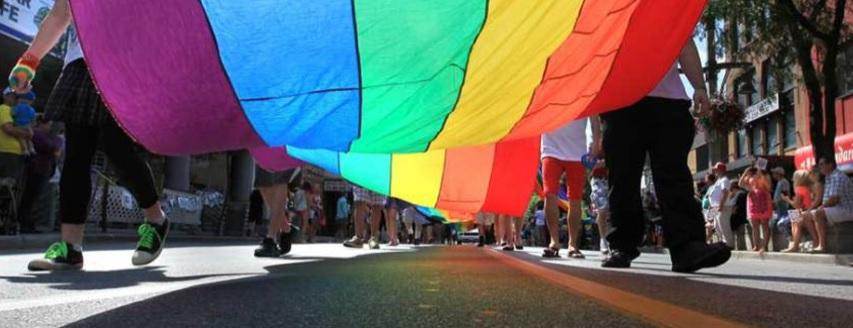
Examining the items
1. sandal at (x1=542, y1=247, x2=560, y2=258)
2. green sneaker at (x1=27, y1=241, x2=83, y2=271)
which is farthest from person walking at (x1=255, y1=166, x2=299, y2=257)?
sandal at (x1=542, y1=247, x2=560, y2=258)

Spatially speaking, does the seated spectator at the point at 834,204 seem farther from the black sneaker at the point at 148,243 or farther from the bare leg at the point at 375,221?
the black sneaker at the point at 148,243

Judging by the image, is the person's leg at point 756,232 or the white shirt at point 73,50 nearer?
the white shirt at point 73,50

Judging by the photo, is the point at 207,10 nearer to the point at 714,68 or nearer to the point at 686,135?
the point at 686,135

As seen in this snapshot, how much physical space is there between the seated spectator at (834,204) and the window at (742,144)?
24.4m

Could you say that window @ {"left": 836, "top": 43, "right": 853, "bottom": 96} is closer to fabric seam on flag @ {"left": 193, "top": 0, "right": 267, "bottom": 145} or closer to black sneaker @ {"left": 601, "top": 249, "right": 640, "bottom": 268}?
black sneaker @ {"left": 601, "top": 249, "right": 640, "bottom": 268}

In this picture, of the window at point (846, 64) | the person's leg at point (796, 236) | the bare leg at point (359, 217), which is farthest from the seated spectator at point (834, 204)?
the window at point (846, 64)

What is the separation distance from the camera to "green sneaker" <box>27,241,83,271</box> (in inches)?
159

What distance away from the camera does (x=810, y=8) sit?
49.5 feet

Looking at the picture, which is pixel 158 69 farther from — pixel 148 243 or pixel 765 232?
pixel 765 232

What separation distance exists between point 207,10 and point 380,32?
76cm

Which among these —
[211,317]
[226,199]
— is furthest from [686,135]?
[226,199]

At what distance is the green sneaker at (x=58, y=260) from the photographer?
13.2 ft

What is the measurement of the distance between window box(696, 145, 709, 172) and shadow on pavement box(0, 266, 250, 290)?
42.0 m

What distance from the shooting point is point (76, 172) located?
4.12m
